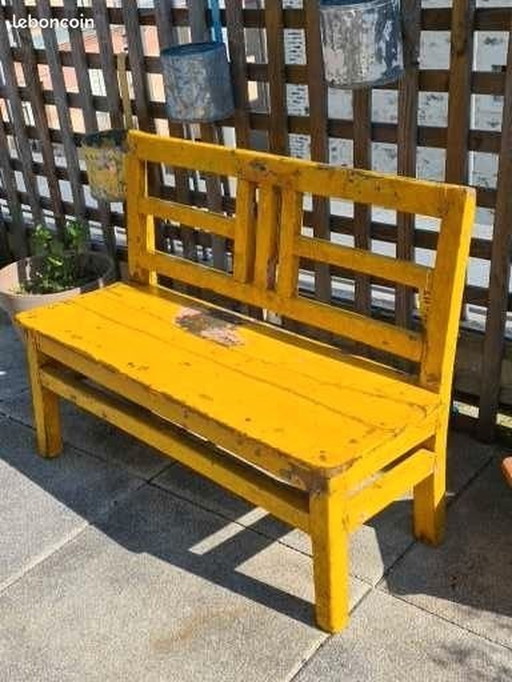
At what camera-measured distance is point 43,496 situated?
319cm

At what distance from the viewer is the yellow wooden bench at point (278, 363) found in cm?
235

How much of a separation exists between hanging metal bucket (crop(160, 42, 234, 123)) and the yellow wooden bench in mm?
240

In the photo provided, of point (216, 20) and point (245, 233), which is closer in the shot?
point (245, 233)

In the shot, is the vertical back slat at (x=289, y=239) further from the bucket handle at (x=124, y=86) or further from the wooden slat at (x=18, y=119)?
the wooden slat at (x=18, y=119)

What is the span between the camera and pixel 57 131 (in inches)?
171

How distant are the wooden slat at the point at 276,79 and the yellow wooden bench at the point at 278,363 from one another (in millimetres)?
438

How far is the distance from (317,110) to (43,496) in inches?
66.8

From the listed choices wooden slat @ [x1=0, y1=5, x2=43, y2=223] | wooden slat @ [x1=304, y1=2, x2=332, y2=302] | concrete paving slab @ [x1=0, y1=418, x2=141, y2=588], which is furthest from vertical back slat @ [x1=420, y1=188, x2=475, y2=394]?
wooden slat @ [x1=0, y1=5, x2=43, y2=223]

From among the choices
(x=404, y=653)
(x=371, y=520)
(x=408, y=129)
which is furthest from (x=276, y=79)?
(x=404, y=653)

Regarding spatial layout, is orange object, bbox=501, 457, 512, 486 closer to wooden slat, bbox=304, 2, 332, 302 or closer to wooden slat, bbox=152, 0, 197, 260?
wooden slat, bbox=304, 2, 332, 302

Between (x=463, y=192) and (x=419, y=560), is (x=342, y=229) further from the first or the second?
(x=419, y=560)

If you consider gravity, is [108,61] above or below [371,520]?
above

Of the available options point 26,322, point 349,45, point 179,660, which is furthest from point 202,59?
point 179,660

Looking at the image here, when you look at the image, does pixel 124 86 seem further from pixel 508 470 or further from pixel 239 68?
pixel 508 470
